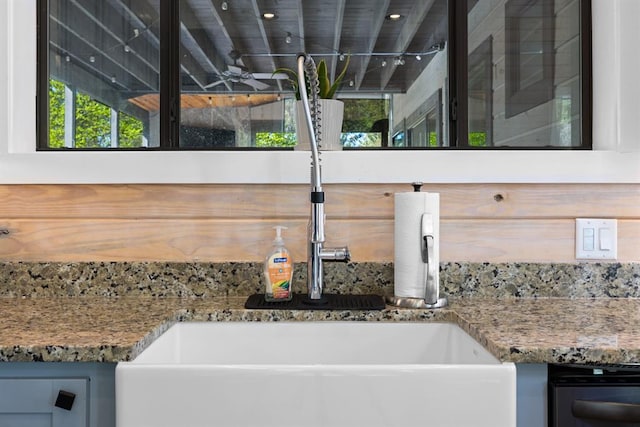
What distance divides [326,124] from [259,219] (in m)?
0.32

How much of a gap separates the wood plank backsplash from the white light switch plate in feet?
0.09

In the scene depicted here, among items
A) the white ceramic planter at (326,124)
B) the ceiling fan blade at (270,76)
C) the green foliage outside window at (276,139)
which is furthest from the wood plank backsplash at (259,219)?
the ceiling fan blade at (270,76)

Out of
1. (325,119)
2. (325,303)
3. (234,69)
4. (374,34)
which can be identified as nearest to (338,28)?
(374,34)

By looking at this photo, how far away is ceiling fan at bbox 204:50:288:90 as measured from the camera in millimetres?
1970

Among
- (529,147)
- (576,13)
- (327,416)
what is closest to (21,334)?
(327,416)

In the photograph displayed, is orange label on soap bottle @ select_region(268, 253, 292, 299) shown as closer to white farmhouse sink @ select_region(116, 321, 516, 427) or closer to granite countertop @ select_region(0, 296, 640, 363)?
granite countertop @ select_region(0, 296, 640, 363)

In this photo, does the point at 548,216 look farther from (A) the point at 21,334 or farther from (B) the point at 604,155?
(A) the point at 21,334

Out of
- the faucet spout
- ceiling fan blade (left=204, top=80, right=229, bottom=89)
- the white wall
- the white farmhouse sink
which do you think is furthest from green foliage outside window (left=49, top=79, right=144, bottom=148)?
the white farmhouse sink

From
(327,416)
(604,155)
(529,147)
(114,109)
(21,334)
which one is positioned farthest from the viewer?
(114,109)

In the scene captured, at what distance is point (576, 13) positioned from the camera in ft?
5.48

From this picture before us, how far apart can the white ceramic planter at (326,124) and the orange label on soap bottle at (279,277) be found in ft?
1.07

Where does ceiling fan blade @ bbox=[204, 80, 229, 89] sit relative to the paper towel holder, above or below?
above

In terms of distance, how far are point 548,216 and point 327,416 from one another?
3.05 feet

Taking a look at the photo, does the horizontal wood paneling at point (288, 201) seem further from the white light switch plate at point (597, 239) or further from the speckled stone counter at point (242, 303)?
the speckled stone counter at point (242, 303)
